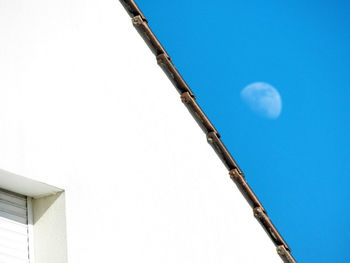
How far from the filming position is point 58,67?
4574mm

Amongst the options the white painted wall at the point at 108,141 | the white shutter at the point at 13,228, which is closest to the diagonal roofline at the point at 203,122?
the white painted wall at the point at 108,141

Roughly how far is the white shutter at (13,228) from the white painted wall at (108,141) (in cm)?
26

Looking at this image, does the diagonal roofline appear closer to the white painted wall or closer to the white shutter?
the white painted wall

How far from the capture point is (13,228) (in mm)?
3904

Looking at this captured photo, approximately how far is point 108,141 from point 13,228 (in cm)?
106

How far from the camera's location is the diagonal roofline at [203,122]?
6.29 m

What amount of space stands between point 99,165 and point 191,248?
1.24 metres

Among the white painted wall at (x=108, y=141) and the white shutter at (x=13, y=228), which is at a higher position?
the white painted wall at (x=108, y=141)

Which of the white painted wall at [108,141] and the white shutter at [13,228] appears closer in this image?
the white shutter at [13,228]

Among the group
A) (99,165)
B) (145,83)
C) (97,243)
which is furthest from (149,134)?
(97,243)

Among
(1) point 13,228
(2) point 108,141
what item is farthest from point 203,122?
(1) point 13,228

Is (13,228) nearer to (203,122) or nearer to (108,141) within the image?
(108,141)

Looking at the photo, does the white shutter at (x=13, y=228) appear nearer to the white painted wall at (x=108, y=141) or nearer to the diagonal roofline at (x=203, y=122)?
the white painted wall at (x=108, y=141)

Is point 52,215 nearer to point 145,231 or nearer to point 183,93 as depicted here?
point 145,231
